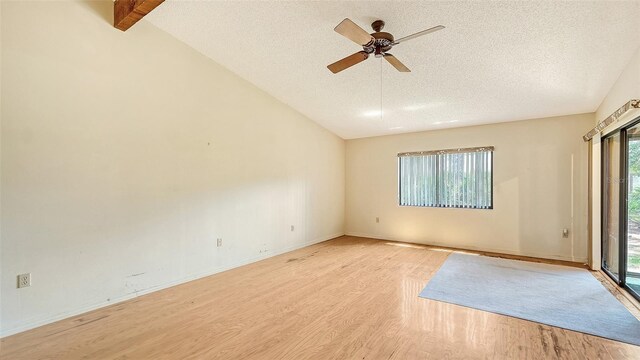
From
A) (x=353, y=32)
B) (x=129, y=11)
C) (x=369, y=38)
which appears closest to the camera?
(x=353, y=32)

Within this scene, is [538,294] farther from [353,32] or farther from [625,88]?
[353,32]

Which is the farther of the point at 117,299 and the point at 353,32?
the point at 117,299

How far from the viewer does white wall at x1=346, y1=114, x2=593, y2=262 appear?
4598mm

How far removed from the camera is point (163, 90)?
3.49m

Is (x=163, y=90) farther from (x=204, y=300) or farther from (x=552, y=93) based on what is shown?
(x=552, y=93)

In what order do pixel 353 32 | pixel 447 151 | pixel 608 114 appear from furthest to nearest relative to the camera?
pixel 447 151, pixel 608 114, pixel 353 32

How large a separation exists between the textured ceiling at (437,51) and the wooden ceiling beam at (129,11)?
1.21ft

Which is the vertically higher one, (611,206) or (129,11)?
(129,11)

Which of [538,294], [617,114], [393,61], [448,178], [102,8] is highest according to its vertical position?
[102,8]

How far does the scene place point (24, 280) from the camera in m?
2.46

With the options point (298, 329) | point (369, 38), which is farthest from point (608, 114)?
point (298, 329)

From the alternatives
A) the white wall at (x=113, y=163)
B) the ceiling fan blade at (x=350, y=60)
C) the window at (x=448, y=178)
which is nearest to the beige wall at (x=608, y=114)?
the window at (x=448, y=178)

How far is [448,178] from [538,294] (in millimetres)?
2842

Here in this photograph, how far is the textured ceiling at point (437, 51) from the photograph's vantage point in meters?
2.62
